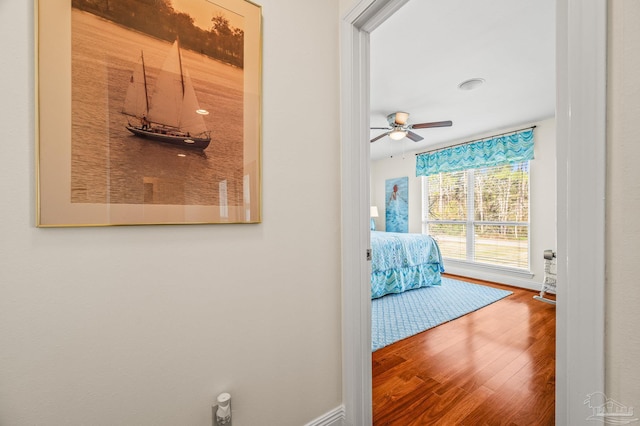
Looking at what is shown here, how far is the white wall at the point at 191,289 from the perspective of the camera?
28.7 inches

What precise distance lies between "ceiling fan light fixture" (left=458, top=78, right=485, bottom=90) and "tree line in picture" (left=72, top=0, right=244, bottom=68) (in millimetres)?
2444

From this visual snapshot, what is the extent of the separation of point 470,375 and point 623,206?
5.95 feet

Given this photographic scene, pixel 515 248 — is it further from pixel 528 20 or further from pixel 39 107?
pixel 39 107

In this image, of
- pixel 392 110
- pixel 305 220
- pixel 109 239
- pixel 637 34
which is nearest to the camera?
pixel 637 34

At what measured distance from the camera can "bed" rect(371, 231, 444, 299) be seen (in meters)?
3.40

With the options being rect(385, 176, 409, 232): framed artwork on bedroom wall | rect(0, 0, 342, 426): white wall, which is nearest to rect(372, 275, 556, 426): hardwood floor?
rect(0, 0, 342, 426): white wall

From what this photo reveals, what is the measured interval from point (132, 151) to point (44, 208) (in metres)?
0.28

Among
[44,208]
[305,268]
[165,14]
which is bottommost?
[305,268]

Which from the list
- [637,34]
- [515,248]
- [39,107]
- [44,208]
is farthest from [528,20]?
[515,248]

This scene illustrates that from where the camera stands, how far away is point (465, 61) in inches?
87.6

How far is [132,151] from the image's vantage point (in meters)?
0.85

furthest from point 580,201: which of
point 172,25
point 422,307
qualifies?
point 422,307

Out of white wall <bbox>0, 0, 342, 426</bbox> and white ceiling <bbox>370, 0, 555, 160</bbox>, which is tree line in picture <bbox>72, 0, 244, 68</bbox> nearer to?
white wall <bbox>0, 0, 342, 426</bbox>

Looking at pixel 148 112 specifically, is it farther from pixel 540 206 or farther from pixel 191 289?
pixel 540 206
